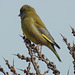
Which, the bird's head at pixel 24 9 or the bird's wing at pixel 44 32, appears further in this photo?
the bird's head at pixel 24 9

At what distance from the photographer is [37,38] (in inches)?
256

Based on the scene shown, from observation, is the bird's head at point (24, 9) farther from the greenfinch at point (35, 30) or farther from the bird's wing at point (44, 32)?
the bird's wing at point (44, 32)

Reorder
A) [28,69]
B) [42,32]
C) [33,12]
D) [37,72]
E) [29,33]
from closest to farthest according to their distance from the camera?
1. [37,72]
2. [28,69]
3. [29,33]
4. [42,32]
5. [33,12]

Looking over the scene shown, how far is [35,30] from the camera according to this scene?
662cm

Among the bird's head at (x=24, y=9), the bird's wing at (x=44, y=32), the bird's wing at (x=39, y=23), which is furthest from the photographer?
the bird's head at (x=24, y=9)

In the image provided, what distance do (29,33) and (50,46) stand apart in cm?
82

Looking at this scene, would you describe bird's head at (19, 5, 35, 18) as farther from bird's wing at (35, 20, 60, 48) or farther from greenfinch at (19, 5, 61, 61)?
bird's wing at (35, 20, 60, 48)

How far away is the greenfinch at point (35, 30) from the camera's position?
632 cm

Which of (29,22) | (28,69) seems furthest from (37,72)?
(29,22)

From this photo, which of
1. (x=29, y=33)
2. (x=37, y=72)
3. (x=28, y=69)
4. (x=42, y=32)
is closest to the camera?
(x=37, y=72)

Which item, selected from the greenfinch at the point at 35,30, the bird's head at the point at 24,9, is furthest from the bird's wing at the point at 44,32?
the bird's head at the point at 24,9

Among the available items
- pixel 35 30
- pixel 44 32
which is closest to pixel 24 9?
Answer: pixel 35 30

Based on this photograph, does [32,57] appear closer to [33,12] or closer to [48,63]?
[48,63]

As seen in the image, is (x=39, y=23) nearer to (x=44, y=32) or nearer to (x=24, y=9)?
(x=44, y=32)
